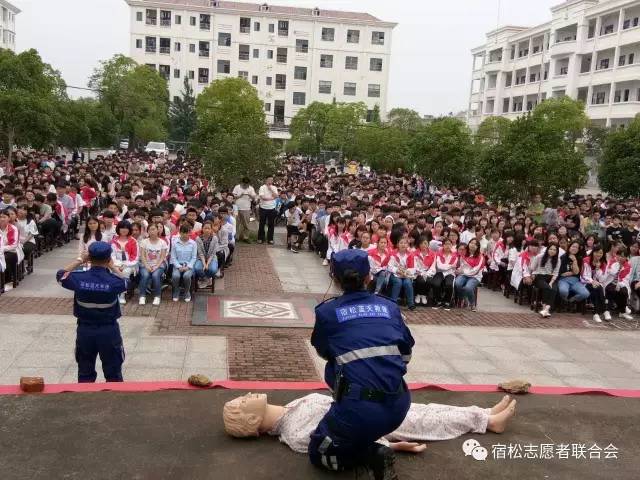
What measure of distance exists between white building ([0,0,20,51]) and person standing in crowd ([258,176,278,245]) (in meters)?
58.3

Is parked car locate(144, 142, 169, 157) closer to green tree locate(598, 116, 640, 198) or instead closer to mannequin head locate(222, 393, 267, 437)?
green tree locate(598, 116, 640, 198)

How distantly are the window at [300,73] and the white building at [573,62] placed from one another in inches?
708

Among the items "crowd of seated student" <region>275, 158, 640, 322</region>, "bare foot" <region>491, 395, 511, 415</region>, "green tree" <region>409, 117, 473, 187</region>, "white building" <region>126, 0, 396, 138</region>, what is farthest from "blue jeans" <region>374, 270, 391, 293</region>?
"white building" <region>126, 0, 396, 138</region>

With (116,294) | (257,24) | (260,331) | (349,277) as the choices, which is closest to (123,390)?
(116,294)

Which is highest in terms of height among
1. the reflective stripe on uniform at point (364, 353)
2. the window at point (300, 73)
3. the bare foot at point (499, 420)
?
the window at point (300, 73)

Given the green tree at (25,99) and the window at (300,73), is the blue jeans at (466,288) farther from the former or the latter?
the window at (300,73)

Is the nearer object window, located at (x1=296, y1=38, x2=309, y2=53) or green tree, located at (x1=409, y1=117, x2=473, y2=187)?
green tree, located at (x1=409, y1=117, x2=473, y2=187)

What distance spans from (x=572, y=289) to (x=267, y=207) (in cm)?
760

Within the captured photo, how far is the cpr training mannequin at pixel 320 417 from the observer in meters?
4.12

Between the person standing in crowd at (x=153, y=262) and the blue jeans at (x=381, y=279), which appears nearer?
the person standing in crowd at (x=153, y=262)

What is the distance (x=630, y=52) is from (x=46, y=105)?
120 feet

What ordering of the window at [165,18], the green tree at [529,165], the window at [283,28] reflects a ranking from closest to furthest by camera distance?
the green tree at [529,165]
the window at [165,18]
the window at [283,28]

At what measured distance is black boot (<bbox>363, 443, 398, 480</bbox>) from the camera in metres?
3.59

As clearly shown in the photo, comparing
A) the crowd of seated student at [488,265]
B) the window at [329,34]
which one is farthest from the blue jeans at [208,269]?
the window at [329,34]
